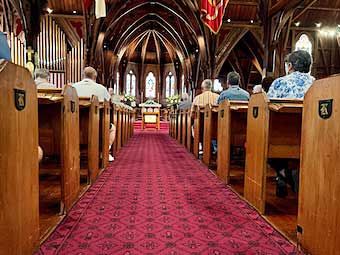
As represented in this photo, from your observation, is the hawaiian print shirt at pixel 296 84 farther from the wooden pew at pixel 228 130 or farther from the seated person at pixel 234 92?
the seated person at pixel 234 92

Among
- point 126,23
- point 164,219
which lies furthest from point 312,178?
point 126,23

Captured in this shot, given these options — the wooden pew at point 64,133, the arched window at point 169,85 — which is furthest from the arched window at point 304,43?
the wooden pew at point 64,133

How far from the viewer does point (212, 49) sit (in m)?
12.9

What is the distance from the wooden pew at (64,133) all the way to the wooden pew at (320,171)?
1.65 m

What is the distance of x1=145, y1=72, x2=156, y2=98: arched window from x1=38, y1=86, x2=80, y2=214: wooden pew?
20930 millimetres

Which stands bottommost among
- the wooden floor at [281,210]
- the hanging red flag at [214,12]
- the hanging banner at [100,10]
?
the wooden floor at [281,210]

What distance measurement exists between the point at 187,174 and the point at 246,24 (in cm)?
1021

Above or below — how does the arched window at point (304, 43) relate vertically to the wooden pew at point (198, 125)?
above

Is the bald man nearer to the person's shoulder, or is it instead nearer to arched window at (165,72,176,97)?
the person's shoulder

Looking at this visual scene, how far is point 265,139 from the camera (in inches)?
96.9

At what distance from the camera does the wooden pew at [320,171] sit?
1.55m

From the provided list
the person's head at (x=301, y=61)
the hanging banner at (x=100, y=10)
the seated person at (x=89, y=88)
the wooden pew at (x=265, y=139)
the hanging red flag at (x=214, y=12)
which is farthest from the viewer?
the hanging red flag at (x=214, y=12)

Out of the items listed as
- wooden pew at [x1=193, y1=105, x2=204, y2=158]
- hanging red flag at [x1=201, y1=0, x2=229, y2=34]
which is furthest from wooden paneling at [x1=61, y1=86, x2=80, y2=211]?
hanging red flag at [x1=201, y1=0, x2=229, y2=34]

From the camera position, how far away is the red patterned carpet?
1821mm
